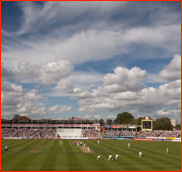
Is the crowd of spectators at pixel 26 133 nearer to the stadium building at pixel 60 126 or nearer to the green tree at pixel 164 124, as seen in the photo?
the stadium building at pixel 60 126

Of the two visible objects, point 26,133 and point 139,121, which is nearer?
point 26,133

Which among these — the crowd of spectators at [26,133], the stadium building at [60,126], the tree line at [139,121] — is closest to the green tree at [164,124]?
the tree line at [139,121]

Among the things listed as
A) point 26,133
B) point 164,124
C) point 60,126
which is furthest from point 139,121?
point 26,133

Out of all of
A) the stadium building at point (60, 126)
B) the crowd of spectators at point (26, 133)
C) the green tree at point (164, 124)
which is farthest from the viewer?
the green tree at point (164, 124)

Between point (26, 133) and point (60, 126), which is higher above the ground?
point (60, 126)

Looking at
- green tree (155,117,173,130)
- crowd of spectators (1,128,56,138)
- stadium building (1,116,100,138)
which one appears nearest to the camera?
crowd of spectators (1,128,56,138)

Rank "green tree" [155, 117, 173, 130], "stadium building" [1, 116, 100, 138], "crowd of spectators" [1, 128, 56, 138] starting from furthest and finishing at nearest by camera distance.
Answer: "green tree" [155, 117, 173, 130]
"stadium building" [1, 116, 100, 138]
"crowd of spectators" [1, 128, 56, 138]

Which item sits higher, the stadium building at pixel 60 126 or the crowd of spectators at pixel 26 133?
the stadium building at pixel 60 126

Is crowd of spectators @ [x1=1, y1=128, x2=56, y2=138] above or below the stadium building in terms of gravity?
below

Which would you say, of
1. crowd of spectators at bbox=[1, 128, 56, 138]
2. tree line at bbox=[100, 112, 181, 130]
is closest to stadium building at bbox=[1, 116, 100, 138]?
crowd of spectators at bbox=[1, 128, 56, 138]

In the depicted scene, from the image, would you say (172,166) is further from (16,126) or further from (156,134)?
(16,126)

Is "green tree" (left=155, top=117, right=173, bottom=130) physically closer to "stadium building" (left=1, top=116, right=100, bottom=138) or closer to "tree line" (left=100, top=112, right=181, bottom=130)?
"tree line" (left=100, top=112, right=181, bottom=130)

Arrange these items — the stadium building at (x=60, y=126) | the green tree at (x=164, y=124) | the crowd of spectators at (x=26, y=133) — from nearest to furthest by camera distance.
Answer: the crowd of spectators at (x=26, y=133)
the stadium building at (x=60, y=126)
the green tree at (x=164, y=124)

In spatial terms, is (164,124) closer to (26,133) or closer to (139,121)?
(139,121)
